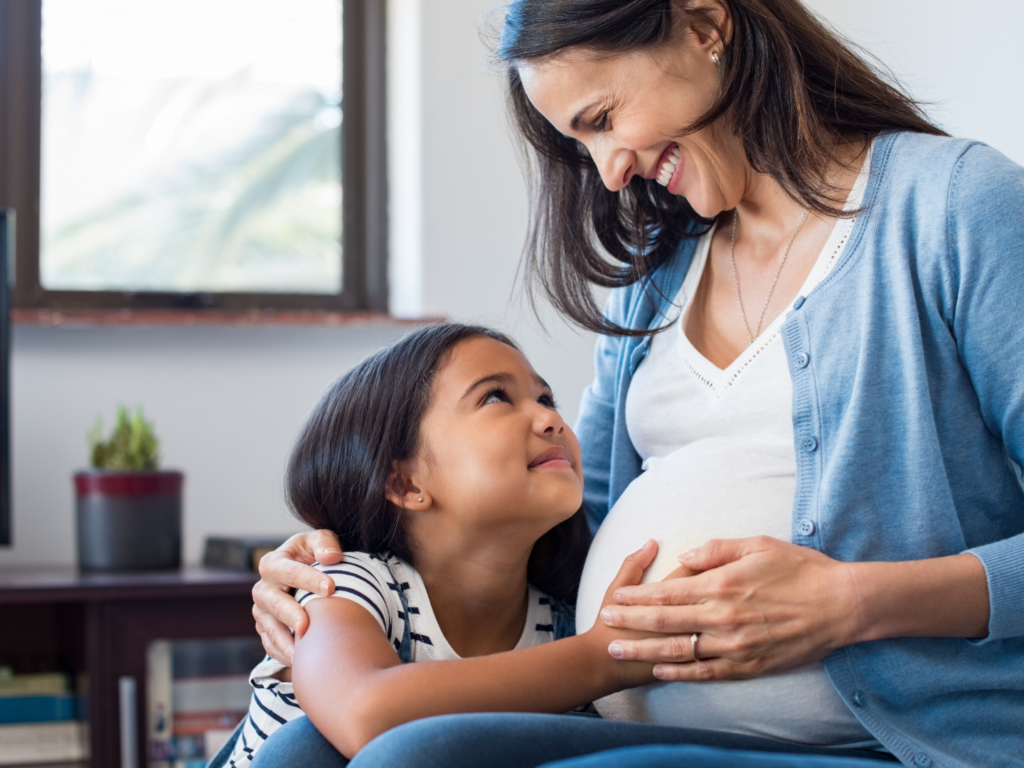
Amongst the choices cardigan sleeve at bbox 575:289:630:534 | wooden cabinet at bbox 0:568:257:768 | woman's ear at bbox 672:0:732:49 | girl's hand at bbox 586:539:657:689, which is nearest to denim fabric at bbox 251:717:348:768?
girl's hand at bbox 586:539:657:689

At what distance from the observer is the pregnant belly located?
90cm

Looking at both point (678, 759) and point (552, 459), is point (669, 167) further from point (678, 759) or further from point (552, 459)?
point (678, 759)

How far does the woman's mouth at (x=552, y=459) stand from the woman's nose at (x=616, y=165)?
0.96 ft

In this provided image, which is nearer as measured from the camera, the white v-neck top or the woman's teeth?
the white v-neck top

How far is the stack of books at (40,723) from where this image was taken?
1.88 m

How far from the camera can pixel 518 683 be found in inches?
34.4

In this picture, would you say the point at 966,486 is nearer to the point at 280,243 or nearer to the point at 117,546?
the point at 117,546

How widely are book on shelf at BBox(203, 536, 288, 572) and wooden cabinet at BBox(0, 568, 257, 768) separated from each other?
0.13ft

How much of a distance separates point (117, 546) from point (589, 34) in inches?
56.9

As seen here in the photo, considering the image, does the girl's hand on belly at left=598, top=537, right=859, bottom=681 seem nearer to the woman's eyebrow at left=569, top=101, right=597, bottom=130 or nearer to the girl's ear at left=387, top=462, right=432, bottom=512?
the girl's ear at left=387, top=462, right=432, bottom=512

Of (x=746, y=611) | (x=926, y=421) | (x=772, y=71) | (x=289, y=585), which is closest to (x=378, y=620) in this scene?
(x=289, y=585)

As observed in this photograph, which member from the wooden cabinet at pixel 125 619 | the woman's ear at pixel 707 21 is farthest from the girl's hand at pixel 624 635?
the wooden cabinet at pixel 125 619

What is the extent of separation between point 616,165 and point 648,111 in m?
0.07

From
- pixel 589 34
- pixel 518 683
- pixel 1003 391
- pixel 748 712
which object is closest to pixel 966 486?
pixel 1003 391
